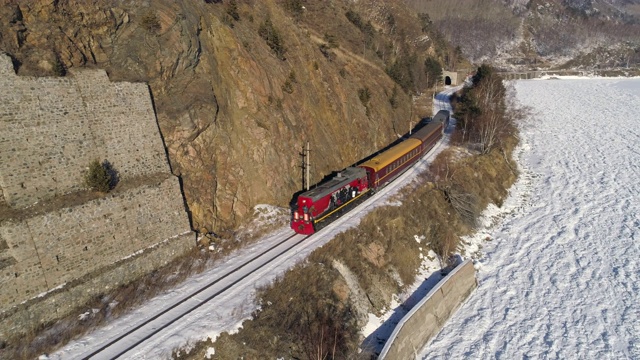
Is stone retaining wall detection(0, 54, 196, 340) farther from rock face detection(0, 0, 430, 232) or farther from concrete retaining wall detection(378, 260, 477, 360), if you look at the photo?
concrete retaining wall detection(378, 260, 477, 360)

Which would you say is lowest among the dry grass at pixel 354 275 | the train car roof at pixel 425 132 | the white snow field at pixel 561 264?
the white snow field at pixel 561 264

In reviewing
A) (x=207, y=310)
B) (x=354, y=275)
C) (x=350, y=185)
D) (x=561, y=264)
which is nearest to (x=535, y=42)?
(x=561, y=264)

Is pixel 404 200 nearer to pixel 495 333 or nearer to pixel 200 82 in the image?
pixel 495 333

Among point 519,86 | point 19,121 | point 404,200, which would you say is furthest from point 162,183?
point 519,86

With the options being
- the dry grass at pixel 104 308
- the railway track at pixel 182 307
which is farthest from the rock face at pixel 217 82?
the railway track at pixel 182 307

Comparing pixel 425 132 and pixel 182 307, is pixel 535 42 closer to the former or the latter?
pixel 425 132

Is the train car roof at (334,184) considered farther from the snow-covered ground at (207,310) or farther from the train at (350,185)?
the snow-covered ground at (207,310)
